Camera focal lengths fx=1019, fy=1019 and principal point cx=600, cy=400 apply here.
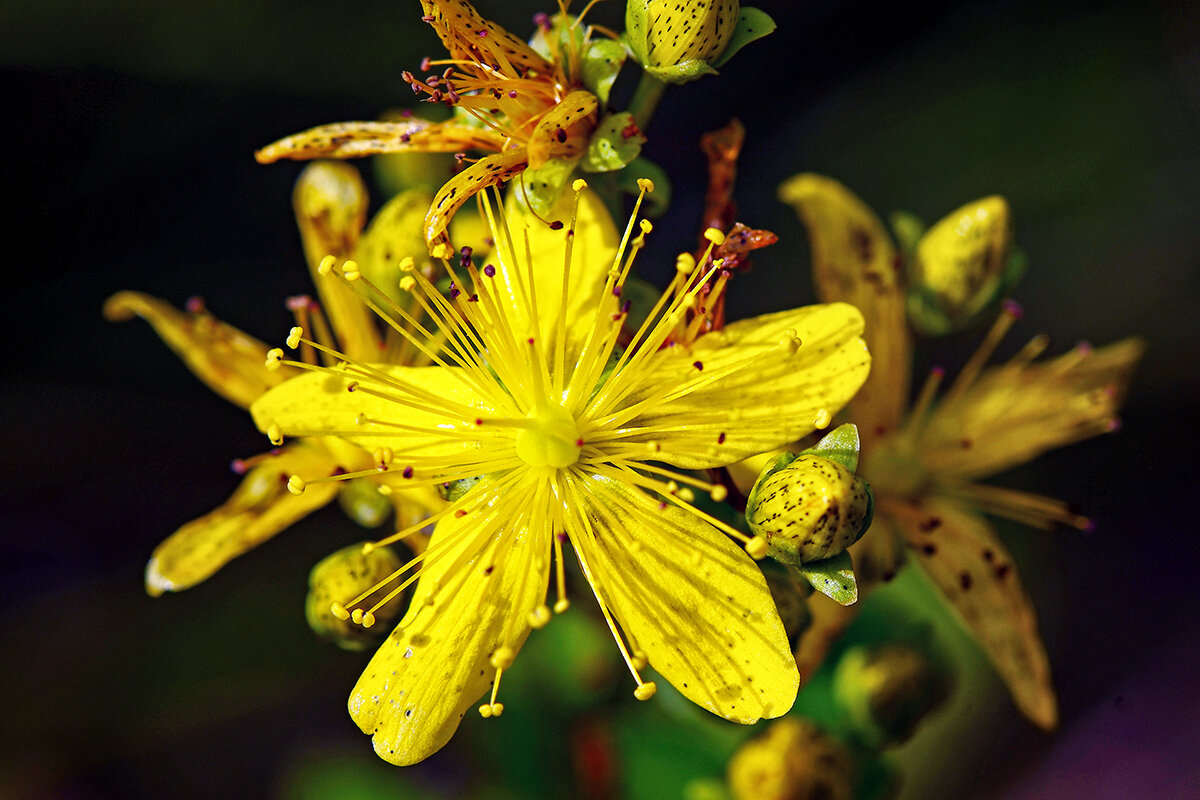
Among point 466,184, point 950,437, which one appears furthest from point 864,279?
point 466,184

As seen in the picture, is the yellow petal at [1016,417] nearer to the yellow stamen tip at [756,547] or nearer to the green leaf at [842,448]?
the green leaf at [842,448]

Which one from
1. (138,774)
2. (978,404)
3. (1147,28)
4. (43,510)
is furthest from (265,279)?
(1147,28)

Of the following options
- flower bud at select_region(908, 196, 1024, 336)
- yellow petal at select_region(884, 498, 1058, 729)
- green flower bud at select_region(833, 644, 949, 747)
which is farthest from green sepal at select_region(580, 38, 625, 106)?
green flower bud at select_region(833, 644, 949, 747)

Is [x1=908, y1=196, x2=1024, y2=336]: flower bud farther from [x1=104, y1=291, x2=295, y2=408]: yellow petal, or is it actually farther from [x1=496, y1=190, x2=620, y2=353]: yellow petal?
[x1=104, y1=291, x2=295, y2=408]: yellow petal

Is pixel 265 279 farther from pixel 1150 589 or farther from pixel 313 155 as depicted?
pixel 1150 589

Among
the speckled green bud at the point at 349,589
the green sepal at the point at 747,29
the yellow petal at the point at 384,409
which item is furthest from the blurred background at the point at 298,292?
the green sepal at the point at 747,29

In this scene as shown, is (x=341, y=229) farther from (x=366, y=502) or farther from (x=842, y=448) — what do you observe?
(x=842, y=448)
